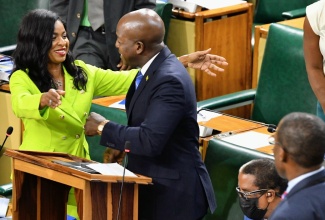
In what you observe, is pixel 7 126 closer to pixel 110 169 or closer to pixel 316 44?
pixel 110 169

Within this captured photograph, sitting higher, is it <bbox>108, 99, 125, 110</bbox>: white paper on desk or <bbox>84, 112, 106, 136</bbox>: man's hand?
<bbox>84, 112, 106, 136</bbox>: man's hand

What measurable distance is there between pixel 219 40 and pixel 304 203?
159 inches

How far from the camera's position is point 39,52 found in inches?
168

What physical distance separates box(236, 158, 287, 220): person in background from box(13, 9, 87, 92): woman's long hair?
89 centimetres

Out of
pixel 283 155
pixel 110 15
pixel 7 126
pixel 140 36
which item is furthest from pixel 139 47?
pixel 110 15

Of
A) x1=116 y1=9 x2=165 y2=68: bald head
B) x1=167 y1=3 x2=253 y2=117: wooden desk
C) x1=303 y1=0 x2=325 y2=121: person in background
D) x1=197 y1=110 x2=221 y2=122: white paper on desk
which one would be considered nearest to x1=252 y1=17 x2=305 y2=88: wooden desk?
x1=167 y1=3 x2=253 y2=117: wooden desk

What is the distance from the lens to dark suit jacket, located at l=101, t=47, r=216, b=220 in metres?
3.68

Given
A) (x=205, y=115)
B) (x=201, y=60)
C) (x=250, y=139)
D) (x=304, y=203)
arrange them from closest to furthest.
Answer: (x=304, y=203), (x=201, y=60), (x=250, y=139), (x=205, y=115)

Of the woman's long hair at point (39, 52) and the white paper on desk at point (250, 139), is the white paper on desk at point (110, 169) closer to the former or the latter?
the woman's long hair at point (39, 52)

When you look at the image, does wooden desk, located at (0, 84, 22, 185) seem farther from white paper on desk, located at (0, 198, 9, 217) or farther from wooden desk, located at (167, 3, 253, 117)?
wooden desk, located at (167, 3, 253, 117)

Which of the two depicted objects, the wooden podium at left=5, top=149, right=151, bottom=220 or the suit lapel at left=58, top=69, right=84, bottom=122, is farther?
the suit lapel at left=58, top=69, right=84, bottom=122

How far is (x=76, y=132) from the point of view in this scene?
4.27m

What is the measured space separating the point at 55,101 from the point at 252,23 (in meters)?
3.61

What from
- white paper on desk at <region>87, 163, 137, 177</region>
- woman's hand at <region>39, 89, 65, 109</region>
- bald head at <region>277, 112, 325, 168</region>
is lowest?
white paper on desk at <region>87, 163, 137, 177</region>
